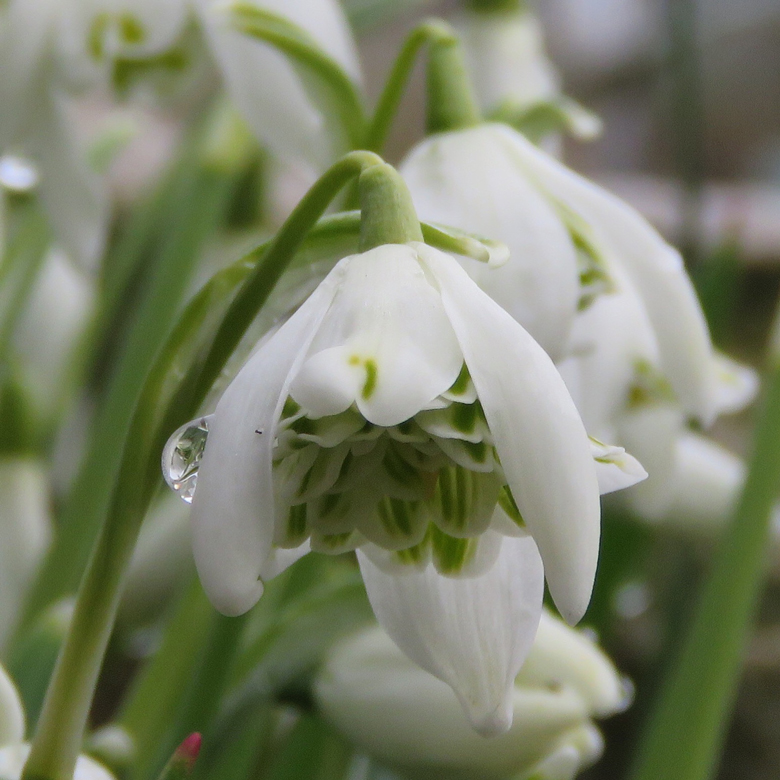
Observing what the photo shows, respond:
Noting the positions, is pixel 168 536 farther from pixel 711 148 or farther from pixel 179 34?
pixel 711 148

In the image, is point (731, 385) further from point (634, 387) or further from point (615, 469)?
point (615, 469)

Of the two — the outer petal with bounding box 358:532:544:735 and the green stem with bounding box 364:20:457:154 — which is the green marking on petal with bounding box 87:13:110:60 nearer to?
the green stem with bounding box 364:20:457:154

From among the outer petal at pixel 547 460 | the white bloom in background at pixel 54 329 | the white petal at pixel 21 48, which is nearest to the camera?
the outer petal at pixel 547 460

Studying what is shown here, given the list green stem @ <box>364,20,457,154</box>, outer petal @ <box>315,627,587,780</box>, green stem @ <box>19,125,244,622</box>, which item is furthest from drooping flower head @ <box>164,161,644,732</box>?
green stem @ <box>19,125,244,622</box>

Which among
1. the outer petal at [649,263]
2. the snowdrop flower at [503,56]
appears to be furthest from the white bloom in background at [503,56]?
the outer petal at [649,263]

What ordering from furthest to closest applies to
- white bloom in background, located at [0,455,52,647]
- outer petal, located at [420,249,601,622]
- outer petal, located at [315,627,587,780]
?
white bloom in background, located at [0,455,52,647]
outer petal, located at [315,627,587,780]
outer petal, located at [420,249,601,622]

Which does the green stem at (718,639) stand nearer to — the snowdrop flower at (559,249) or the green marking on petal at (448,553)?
the snowdrop flower at (559,249)

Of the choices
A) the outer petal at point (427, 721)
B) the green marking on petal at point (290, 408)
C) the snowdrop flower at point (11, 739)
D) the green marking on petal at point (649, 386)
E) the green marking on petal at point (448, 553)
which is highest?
the green marking on petal at point (290, 408)
